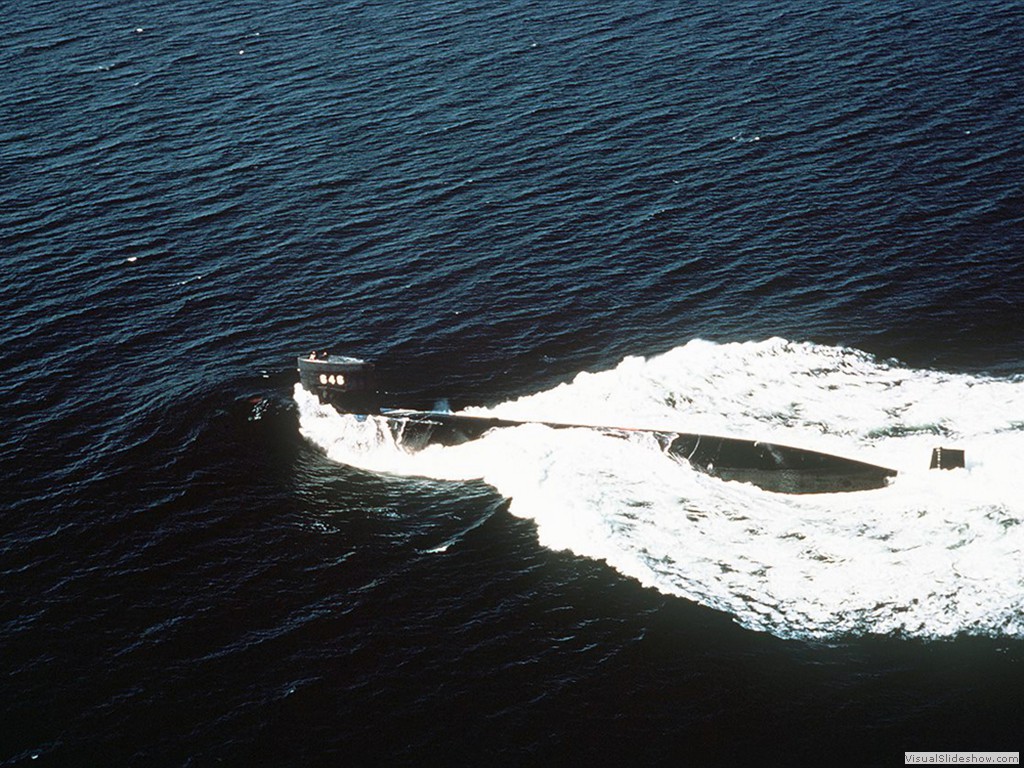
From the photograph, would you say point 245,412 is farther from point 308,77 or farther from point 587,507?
point 308,77

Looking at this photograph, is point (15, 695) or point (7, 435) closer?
point (15, 695)

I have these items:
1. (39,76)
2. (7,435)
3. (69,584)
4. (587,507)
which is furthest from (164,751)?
(39,76)

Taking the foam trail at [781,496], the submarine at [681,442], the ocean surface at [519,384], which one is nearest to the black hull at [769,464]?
the submarine at [681,442]

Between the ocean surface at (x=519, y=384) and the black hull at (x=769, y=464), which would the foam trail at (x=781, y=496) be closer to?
the ocean surface at (x=519, y=384)

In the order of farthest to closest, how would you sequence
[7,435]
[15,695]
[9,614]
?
[7,435] < [9,614] < [15,695]

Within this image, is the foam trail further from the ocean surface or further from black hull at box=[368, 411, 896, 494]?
black hull at box=[368, 411, 896, 494]

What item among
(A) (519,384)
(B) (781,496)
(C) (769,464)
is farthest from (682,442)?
(A) (519,384)

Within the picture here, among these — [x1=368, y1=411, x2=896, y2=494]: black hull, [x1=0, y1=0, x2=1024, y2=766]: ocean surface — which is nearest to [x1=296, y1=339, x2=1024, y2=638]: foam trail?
[x1=0, y1=0, x2=1024, y2=766]: ocean surface
